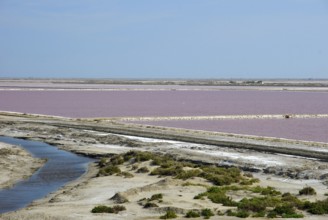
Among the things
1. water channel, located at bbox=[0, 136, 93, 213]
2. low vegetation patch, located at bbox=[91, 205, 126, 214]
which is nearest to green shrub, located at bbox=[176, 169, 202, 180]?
water channel, located at bbox=[0, 136, 93, 213]

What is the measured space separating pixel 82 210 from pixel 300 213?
7.13 meters

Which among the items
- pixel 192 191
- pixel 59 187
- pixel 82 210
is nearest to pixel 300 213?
pixel 192 191

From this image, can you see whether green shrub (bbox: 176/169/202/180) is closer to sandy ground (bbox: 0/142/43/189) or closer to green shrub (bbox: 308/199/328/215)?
sandy ground (bbox: 0/142/43/189)

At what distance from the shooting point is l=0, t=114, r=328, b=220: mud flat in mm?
20344

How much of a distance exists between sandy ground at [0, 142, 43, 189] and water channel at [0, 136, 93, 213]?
0.44m

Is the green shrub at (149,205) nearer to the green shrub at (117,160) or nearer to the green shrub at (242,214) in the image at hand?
the green shrub at (242,214)

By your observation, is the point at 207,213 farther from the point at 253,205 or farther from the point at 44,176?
the point at 44,176

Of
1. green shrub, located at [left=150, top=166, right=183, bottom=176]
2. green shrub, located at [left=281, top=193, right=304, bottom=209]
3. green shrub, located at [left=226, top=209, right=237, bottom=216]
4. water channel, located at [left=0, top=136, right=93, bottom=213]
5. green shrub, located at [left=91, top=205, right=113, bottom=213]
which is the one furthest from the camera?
green shrub, located at [left=150, top=166, right=183, bottom=176]

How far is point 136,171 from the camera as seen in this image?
29.8 meters

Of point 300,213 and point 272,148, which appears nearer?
point 300,213

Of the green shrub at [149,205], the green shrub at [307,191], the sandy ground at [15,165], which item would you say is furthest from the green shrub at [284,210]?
the sandy ground at [15,165]

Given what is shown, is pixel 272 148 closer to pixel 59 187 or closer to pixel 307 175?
pixel 307 175

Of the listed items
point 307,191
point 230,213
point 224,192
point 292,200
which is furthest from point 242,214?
point 307,191

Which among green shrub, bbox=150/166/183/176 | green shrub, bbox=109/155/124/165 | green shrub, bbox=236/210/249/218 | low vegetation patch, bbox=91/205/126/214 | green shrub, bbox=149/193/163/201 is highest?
green shrub, bbox=236/210/249/218
